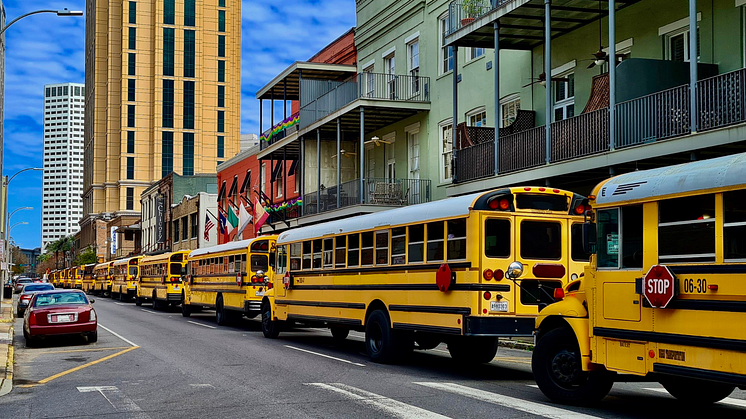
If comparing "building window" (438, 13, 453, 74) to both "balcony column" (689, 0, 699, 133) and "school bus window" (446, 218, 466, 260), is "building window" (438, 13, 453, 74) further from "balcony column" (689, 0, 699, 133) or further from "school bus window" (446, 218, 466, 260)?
"school bus window" (446, 218, 466, 260)

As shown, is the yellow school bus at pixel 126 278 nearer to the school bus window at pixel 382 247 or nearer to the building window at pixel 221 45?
the school bus window at pixel 382 247

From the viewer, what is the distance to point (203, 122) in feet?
419

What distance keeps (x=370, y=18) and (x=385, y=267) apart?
19.6 m

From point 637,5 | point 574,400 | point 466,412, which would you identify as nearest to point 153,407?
point 466,412

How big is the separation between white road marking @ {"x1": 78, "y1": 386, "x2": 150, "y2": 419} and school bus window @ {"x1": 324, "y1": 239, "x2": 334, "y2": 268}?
266 inches

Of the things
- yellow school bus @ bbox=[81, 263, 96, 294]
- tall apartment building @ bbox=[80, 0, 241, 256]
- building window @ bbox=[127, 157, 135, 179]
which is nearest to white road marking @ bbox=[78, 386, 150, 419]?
yellow school bus @ bbox=[81, 263, 96, 294]

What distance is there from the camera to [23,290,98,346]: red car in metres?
20.6

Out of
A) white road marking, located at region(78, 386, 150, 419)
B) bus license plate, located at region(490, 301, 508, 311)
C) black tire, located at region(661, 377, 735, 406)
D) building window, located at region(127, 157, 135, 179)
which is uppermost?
building window, located at region(127, 157, 135, 179)

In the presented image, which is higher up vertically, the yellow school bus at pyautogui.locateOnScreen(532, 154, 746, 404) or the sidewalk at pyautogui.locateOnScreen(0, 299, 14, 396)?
the yellow school bus at pyautogui.locateOnScreen(532, 154, 746, 404)

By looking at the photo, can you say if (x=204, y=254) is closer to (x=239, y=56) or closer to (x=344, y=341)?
(x=344, y=341)

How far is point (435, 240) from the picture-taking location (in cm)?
1430

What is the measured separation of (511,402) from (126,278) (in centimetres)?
4418

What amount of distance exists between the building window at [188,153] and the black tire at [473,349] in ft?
372

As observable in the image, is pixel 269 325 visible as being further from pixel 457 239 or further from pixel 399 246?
pixel 457 239
